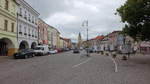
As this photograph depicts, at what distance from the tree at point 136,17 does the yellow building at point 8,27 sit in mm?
17878

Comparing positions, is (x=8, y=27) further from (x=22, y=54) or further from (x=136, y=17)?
(x=136, y=17)

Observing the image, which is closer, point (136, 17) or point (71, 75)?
point (71, 75)

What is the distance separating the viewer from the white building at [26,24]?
1348 inches

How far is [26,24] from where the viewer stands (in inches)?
1481

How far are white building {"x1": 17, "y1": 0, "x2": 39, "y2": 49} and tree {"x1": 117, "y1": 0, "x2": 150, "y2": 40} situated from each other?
816 inches

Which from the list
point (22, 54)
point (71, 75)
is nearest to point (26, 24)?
point (22, 54)

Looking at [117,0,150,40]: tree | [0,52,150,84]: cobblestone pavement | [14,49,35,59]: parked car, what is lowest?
[0,52,150,84]: cobblestone pavement

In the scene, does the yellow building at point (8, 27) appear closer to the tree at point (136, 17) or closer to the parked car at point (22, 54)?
the parked car at point (22, 54)

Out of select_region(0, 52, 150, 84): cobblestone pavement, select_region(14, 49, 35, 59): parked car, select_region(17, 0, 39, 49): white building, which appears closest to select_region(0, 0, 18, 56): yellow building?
select_region(17, 0, 39, 49): white building

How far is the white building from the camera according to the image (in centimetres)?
3425

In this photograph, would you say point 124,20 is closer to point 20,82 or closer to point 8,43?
point 20,82

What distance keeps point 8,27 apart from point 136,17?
20791 mm

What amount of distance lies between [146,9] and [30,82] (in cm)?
1599

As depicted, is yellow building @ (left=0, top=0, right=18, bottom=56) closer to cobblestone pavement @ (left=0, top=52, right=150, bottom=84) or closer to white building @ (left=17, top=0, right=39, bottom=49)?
white building @ (left=17, top=0, right=39, bottom=49)
